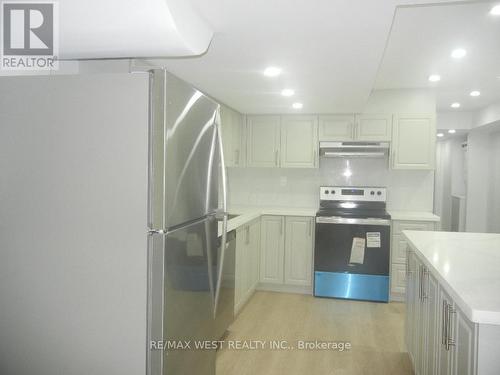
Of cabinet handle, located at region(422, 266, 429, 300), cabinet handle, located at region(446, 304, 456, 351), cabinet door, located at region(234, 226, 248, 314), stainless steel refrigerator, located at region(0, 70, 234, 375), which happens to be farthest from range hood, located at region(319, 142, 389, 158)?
stainless steel refrigerator, located at region(0, 70, 234, 375)

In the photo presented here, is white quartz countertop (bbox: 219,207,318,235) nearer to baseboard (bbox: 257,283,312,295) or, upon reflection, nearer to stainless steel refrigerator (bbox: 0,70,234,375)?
baseboard (bbox: 257,283,312,295)

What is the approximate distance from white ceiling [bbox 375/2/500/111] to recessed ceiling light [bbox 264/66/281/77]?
794mm

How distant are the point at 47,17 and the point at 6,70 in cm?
36

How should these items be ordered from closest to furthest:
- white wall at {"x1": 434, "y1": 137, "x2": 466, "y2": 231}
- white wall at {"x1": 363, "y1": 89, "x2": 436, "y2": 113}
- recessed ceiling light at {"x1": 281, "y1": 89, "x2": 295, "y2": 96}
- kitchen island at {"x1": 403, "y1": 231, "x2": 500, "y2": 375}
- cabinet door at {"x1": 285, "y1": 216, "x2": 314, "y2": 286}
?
1. kitchen island at {"x1": 403, "y1": 231, "x2": 500, "y2": 375}
2. recessed ceiling light at {"x1": 281, "y1": 89, "x2": 295, "y2": 96}
3. white wall at {"x1": 363, "y1": 89, "x2": 436, "y2": 113}
4. cabinet door at {"x1": 285, "y1": 216, "x2": 314, "y2": 286}
5. white wall at {"x1": 434, "y1": 137, "x2": 466, "y2": 231}

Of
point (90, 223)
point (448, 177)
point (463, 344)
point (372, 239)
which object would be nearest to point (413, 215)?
point (372, 239)

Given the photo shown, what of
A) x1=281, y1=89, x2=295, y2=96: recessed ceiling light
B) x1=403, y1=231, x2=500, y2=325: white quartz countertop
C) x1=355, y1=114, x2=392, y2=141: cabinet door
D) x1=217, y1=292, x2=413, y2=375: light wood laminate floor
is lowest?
x1=217, y1=292, x2=413, y2=375: light wood laminate floor

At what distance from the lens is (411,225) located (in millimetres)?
3936

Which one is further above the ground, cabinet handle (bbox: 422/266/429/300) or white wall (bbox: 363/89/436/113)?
white wall (bbox: 363/89/436/113)

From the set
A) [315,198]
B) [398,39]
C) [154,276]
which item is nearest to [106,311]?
[154,276]

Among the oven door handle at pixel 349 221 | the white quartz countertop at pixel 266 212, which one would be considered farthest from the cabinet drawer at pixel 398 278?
the white quartz countertop at pixel 266 212

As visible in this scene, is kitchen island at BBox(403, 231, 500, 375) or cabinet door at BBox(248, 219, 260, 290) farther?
cabinet door at BBox(248, 219, 260, 290)

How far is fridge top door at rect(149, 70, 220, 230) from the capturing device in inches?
52.9

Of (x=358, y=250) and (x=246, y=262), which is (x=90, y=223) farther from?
(x=358, y=250)

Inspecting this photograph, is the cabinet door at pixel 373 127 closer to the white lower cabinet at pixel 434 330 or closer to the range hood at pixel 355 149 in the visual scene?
the range hood at pixel 355 149
